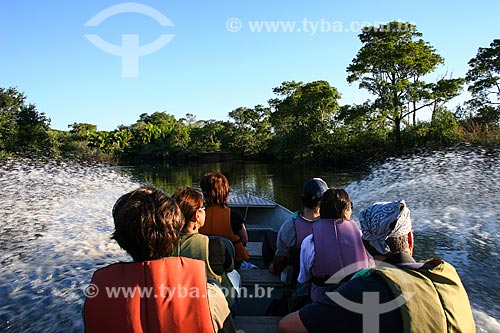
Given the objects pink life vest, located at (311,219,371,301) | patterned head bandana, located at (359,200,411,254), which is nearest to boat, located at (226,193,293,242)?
pink life vest, located at (311,219,371,301)

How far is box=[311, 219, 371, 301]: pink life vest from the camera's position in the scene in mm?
2553

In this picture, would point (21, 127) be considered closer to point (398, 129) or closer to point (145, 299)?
point (398, 129)

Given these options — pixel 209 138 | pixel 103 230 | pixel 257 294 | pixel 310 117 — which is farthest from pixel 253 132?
pixel 257 294

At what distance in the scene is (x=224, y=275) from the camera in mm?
2643

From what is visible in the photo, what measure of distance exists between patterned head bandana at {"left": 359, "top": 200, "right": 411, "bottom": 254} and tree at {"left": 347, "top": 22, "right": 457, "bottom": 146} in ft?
76.6

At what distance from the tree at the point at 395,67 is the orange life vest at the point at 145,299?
24.0m

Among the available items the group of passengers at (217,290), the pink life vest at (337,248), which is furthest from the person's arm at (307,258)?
the group of passengers at (217,290)

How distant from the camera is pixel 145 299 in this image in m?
1.46

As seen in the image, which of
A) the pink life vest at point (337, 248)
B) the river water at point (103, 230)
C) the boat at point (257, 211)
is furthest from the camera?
the boat at point (257, 211)

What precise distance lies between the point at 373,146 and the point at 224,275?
85.0ft

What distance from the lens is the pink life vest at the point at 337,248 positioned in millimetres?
2553

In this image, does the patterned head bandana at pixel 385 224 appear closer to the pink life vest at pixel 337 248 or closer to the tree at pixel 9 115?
the pink life vest at pixel 337 248

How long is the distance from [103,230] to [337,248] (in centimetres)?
811

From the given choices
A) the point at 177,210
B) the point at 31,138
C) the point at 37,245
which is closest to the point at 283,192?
the point at 37,245
